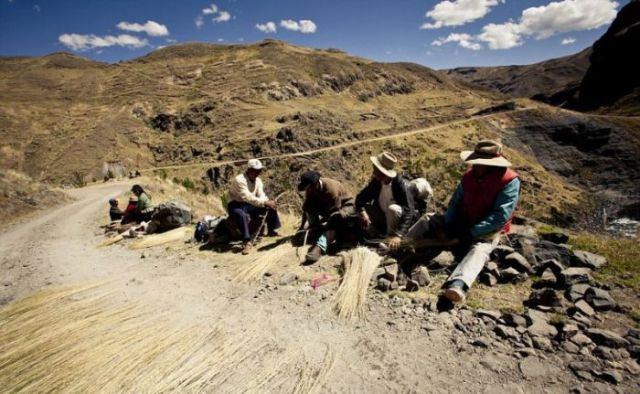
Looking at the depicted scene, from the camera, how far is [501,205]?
3.52 metres

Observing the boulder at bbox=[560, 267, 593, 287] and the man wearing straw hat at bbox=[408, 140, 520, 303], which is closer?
the boulder at bbox=[560, 267, 593, 287]

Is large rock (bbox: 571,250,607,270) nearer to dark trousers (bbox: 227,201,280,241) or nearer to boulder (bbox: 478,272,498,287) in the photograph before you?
boulder (bbox: 478,272,498,287)

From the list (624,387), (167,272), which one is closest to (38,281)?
(167,272)

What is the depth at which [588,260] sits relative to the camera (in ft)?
11.7

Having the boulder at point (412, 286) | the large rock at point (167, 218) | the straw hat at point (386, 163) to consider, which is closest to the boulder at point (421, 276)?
the boulder at point (412, 286)

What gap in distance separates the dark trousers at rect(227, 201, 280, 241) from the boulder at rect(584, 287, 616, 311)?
4241 millimetres

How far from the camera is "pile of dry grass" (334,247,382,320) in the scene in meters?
3.31

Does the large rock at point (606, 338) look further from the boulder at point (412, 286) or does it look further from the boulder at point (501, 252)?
the boulder at point (412, 286)

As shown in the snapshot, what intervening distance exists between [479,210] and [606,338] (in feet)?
5.37

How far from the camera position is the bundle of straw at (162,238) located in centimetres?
634

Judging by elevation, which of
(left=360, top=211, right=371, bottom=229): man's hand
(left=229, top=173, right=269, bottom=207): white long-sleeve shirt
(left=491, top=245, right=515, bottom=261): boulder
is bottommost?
(left=491, top=245, right=515, bottom=261): boulder

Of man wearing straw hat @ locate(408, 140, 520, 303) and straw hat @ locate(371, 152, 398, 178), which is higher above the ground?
straw hat @ locate(371, 152, 398, 178)

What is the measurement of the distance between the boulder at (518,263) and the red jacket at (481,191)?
35 cm

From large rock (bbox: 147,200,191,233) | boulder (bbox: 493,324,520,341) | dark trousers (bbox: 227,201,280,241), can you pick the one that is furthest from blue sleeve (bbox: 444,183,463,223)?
large rock (bbox: 147,200,191,233)
